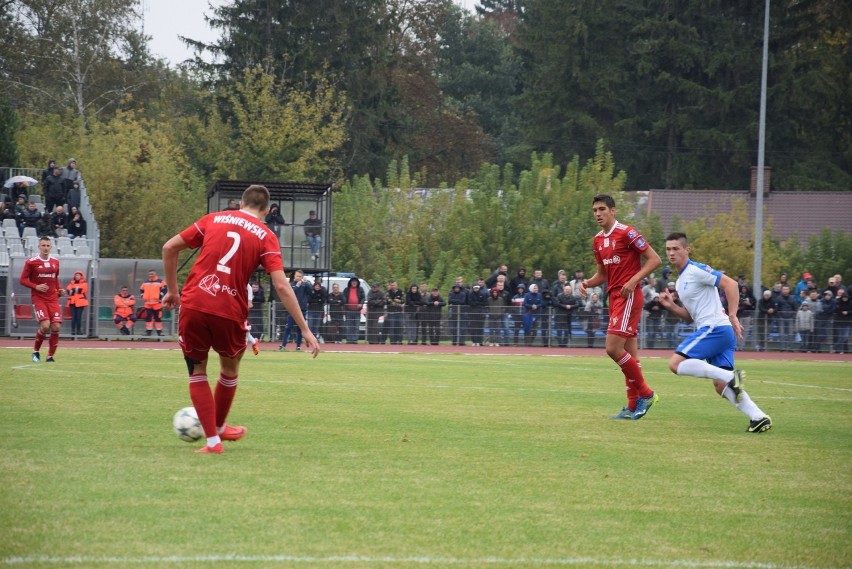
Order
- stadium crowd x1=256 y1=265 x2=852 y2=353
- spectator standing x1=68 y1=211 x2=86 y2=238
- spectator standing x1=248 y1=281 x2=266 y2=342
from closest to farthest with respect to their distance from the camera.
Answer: spectator standing x1=248 y1=281 x2=266 y2=342 → stadium crowd x1=256 y1=265 x2=852 y2=353 → spectator standing x1=68 y1=211 x2=86 y2=238

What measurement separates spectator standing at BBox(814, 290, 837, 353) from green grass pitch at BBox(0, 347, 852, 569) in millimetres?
16536

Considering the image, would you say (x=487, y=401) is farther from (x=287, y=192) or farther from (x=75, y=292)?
(x=287, y=192)

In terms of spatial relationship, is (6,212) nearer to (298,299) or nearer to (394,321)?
(298,299)

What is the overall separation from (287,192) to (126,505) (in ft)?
90.7

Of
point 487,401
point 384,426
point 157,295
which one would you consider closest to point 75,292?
point 157,295

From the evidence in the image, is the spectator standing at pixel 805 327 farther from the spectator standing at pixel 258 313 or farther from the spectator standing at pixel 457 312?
the spectator standing at pixel 258 313

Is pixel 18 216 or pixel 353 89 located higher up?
pixel 353 89

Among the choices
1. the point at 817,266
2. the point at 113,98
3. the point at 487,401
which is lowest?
the point at 487,401

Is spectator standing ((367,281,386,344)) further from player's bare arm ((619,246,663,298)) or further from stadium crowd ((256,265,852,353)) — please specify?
player's bare arm ((619,246,663,298))

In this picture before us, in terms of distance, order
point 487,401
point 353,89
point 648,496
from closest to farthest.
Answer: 1. point 648,496
2. point 487,401
3. point 353,89

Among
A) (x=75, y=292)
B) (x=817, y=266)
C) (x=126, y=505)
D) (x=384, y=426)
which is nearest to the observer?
(x=126, y=505)

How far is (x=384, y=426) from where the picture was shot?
10609 mm

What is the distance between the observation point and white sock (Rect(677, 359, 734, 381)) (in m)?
11.0

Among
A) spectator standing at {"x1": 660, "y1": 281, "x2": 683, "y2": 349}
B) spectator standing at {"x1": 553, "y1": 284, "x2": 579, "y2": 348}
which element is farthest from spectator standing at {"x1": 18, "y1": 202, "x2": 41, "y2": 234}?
spectator standing at {"x1": 660, "y1": 281, "x2": 683, "y2": 349}
